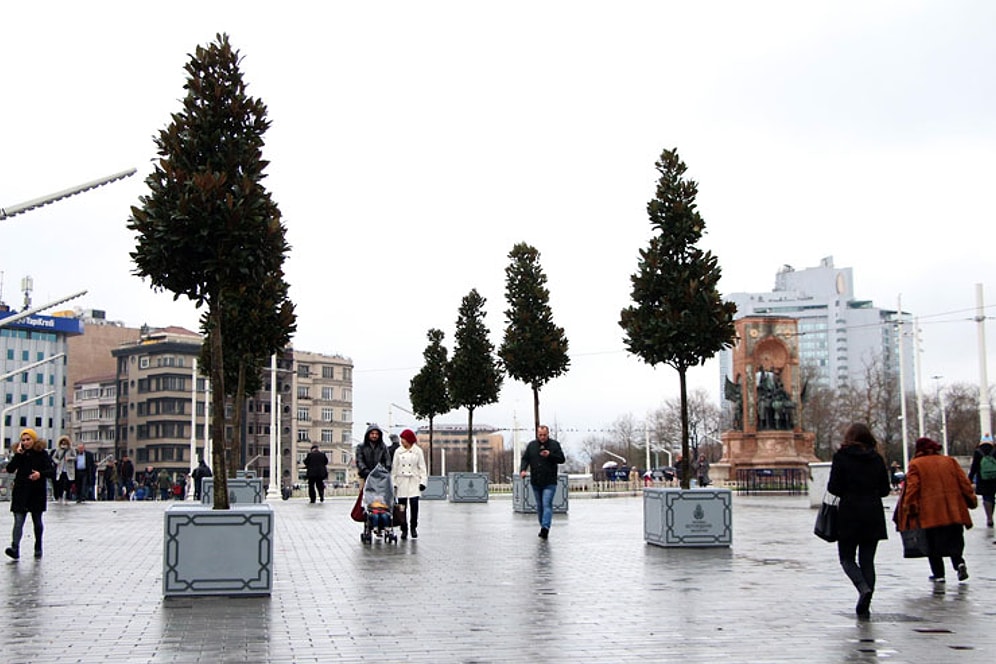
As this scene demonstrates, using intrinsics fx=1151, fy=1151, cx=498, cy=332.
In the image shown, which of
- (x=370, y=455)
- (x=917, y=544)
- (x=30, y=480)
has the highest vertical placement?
(x=370, y=455)

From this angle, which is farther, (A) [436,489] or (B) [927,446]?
(A) [436,489]

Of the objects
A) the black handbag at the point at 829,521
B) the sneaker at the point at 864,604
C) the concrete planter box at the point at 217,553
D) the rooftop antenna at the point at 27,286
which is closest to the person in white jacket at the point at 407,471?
the concrete planter box at the point at 217,553

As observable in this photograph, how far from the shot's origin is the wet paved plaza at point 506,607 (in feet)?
26.7

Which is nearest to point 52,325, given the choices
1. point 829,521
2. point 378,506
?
point 378,506

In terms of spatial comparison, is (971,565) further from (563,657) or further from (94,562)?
(94,562)

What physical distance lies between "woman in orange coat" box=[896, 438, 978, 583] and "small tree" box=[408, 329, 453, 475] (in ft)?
97.4

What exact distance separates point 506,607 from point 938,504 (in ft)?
16.1

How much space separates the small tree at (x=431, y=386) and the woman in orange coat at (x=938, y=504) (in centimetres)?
2968

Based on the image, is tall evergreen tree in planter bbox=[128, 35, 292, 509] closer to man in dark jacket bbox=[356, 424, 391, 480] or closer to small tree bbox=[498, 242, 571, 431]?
man in dark jacket bbox=[356, 424, 391, 480]

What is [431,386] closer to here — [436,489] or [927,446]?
[436,489]

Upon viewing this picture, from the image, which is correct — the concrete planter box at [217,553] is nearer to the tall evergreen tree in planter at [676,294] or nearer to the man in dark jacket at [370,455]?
the man in dark jacket at [370,455]

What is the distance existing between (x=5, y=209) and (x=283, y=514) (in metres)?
9.47

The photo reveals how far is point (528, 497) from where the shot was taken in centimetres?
2762

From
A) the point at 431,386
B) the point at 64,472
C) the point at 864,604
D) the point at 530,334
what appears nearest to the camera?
the point at 864,604
